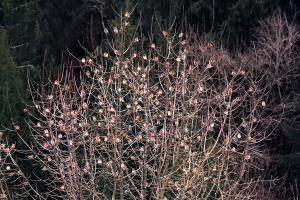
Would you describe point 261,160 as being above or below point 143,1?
below

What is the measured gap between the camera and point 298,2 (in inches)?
674

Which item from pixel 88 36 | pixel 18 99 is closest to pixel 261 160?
pixel 18 99

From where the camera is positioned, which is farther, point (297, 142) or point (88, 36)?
point (88, 36)

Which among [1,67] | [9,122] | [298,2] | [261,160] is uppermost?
[298,2]

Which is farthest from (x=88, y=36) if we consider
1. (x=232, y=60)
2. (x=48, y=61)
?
(x=232, y=60)

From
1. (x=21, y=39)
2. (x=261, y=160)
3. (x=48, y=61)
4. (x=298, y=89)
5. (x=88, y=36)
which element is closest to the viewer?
(x=261, y=160)

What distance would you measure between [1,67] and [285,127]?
8.85m

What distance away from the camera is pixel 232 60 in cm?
1446

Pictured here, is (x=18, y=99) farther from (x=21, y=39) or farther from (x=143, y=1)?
(x=143, y=1)

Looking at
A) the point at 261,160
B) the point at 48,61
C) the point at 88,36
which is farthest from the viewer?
the point at 88,36

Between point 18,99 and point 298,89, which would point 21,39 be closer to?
point 18,99

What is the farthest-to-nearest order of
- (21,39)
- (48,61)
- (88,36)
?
1. (88,36)
2. (48,61)
3. (21,39)

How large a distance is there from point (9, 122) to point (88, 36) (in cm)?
797

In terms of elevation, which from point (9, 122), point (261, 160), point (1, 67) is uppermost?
point (1, 67)
